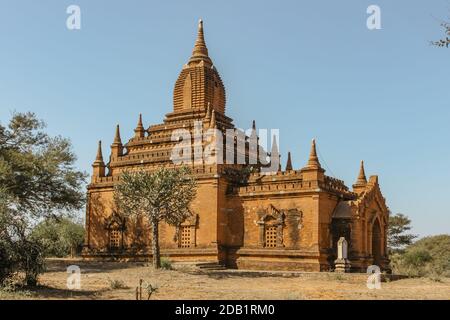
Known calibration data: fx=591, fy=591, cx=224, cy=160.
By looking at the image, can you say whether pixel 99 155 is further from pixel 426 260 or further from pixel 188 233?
pixel 426 260

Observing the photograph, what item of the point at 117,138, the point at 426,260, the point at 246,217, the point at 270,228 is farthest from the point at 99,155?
the point at 426,260

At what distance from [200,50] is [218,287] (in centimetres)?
2503

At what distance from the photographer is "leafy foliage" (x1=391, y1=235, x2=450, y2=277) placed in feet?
130

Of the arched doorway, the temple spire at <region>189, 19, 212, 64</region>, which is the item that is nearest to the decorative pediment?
the arched doorway

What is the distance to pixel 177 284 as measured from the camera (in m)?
24.8

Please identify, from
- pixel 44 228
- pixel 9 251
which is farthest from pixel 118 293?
pixel 44 228

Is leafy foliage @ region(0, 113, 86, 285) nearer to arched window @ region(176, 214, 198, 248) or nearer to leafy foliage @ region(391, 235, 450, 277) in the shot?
arched window @ region(176, 214, 198, 248)

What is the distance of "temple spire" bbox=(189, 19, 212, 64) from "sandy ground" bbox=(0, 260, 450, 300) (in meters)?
18.0

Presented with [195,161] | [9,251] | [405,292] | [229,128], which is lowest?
[405,292]

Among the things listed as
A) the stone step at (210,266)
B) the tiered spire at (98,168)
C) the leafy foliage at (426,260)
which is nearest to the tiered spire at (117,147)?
the tiered spire at (98,168)

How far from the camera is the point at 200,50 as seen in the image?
45188mm
